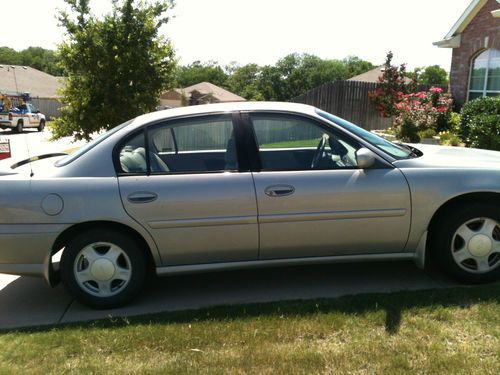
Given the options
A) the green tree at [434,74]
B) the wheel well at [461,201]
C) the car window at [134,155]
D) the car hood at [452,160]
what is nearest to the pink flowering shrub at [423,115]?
the car hood at [452,160]

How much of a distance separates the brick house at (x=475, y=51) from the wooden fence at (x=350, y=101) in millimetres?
3906

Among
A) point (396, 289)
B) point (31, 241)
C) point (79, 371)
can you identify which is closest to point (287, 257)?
point (396, 289)

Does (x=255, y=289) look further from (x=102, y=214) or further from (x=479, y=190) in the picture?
(x=479, y=190)

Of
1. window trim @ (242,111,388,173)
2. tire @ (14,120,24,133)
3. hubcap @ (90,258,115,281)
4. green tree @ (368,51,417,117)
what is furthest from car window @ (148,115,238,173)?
tire @ (14,120,24,133)

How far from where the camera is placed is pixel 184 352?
316 cm

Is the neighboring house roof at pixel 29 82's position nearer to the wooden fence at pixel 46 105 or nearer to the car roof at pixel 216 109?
the wooden fence at pixel 46 105

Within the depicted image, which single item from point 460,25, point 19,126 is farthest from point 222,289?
point 19,126

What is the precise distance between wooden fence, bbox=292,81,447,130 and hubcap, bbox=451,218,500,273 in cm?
1579

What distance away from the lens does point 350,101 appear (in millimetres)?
19516

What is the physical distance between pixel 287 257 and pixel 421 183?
1.24 metres

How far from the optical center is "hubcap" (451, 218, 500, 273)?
396cm

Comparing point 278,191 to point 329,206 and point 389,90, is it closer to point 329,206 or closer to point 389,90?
point 329,206

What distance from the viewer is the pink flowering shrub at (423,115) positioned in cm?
1370

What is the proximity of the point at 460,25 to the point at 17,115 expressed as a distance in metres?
23.8
